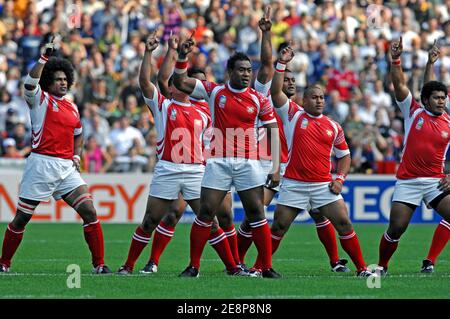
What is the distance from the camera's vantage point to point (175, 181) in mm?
13109

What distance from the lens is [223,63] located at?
26.1 m

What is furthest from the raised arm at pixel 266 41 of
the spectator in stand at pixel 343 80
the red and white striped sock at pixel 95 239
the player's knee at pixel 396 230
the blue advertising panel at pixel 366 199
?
the spectator in stand at pixel 343 80

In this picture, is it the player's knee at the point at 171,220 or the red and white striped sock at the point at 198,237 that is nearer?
the red and white striped sock at the point at 198,237

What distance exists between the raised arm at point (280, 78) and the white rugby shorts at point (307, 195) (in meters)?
0.94

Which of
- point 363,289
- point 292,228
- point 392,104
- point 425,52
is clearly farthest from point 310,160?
point 425,52

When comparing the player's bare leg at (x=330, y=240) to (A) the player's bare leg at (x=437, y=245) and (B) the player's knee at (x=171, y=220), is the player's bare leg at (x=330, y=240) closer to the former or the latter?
(A) the player's bare leg at (x=437, y=245)

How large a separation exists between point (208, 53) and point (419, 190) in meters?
13.3

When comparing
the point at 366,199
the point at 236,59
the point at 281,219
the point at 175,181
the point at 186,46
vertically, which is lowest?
the point at 366,199

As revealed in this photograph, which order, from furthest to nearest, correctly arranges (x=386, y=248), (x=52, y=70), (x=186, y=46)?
(x=386, y=248) < (x=52, y=70) < (x=186, y=46)

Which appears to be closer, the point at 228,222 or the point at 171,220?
the point at 171,220

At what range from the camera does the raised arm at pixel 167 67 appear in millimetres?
12430

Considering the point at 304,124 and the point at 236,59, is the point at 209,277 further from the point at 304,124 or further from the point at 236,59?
the point at 236,59

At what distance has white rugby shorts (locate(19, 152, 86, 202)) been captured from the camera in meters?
13.1

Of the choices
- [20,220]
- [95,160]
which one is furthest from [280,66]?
[95,160]
